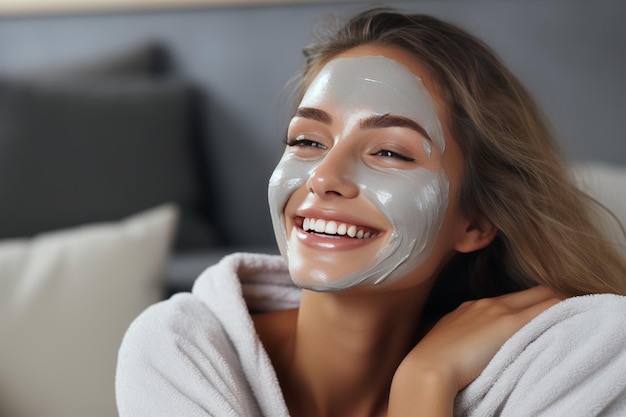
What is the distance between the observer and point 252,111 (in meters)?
2.19

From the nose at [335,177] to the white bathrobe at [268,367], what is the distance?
0.65ft

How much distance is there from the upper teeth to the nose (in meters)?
0.03

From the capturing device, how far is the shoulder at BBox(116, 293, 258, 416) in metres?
1.03

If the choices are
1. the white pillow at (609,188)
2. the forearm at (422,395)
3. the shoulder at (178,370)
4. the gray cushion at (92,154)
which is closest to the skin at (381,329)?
the forearm at (422,395)

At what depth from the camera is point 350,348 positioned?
46.0 inches

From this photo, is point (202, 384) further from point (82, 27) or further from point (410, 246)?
point (82, 27)

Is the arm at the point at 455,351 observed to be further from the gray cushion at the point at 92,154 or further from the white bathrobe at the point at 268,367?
the gray cushion at the point at 92,154

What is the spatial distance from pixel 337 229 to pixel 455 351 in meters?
0.20

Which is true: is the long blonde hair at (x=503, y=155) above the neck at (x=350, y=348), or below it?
above

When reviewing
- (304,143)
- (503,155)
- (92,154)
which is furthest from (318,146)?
(92,154)

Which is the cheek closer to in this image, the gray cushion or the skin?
the skin

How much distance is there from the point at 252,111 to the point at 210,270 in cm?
102

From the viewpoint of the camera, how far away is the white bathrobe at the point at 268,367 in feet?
3.38

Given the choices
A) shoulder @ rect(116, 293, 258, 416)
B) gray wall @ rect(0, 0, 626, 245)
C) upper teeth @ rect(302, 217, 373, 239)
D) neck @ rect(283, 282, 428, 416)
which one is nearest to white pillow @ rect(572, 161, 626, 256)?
gray wall @ rect(0, 0, 626, 245)
